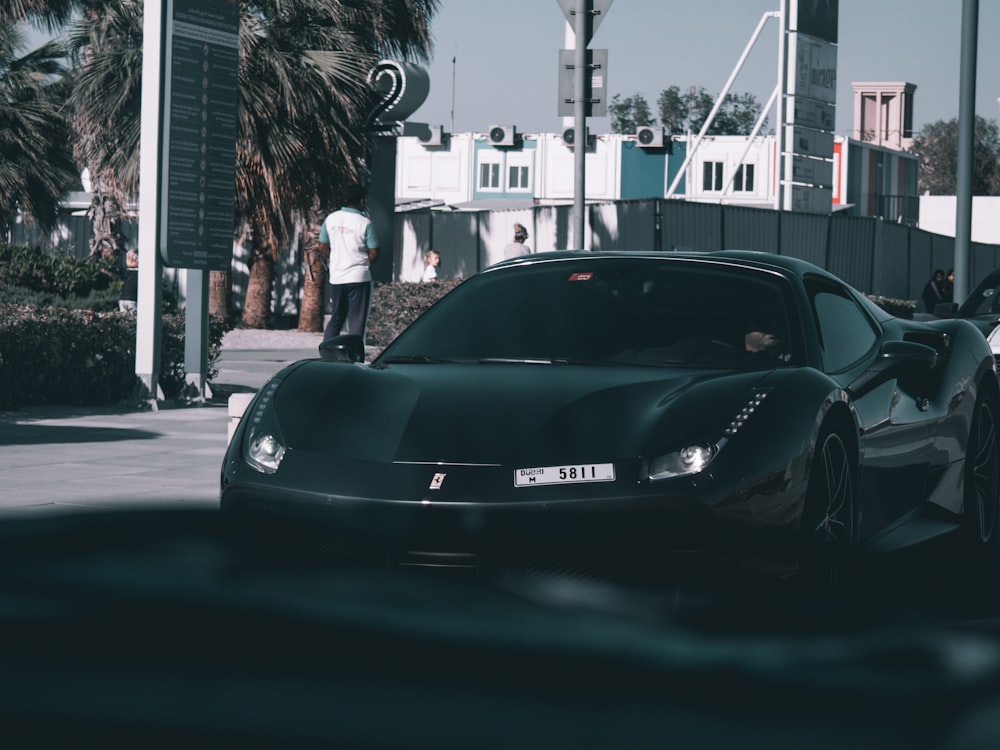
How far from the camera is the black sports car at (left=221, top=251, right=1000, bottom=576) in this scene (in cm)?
462

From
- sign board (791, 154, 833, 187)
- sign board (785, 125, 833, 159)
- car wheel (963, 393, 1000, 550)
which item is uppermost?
sign board (785, 125, 833, 159)

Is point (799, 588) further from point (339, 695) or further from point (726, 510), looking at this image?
point (339, 695)

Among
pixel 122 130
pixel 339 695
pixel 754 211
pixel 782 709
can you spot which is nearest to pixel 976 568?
pixel 782 709

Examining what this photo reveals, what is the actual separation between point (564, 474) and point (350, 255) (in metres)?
10.1

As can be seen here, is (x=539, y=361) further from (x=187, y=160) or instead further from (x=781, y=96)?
(x=781, y=96)

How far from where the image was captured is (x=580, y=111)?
13.7 meters

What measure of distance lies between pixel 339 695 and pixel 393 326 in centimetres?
1713

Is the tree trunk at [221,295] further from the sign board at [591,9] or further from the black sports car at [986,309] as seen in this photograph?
the black sports car at [986,309]

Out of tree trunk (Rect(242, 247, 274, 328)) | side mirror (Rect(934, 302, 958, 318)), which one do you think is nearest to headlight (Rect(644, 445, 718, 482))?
side mirror (Rect(934, 302, 958, 318))

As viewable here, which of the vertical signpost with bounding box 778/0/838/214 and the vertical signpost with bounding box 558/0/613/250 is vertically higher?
the vertical signpost with bounding box 778/0/838/214

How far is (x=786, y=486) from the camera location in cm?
485

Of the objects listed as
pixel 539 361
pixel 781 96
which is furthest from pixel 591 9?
pixel 781 96

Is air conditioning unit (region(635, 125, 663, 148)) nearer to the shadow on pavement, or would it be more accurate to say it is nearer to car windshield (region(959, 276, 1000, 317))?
car windshield (region(959, 276, 1000, 317))

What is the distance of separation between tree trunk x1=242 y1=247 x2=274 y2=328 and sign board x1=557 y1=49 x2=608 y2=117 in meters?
19.9
